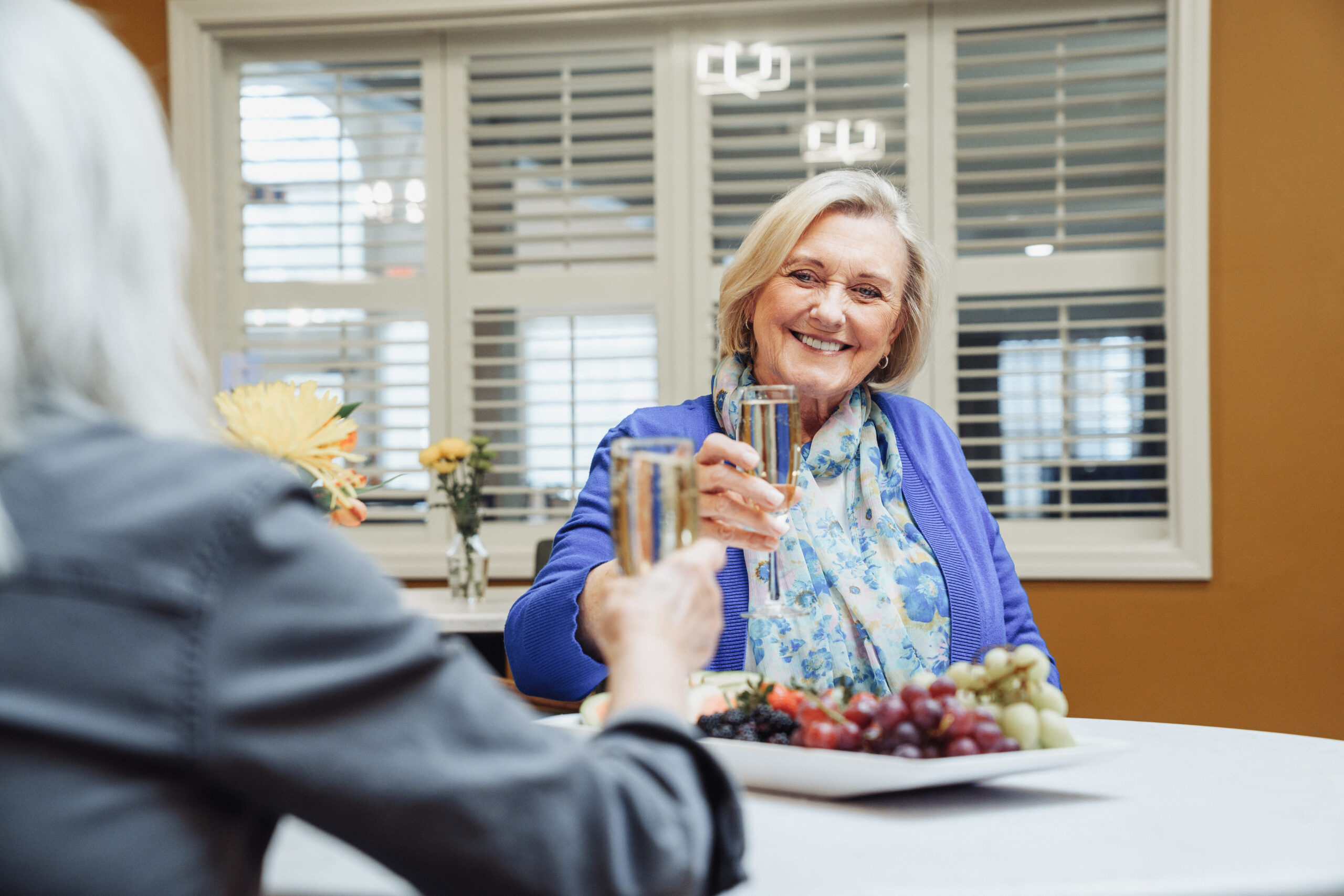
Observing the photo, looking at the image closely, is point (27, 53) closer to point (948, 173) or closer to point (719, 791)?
point (719, 791)

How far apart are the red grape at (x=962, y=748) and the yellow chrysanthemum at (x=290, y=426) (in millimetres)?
765

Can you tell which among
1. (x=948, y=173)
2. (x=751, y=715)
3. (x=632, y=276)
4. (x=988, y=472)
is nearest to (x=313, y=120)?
(x=632, y=276)

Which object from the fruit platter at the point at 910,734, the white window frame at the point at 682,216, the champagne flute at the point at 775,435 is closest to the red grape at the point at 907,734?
the fruit platter at the point at 910,734

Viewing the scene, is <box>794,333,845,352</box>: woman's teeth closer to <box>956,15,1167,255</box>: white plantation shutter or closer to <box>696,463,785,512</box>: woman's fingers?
<box>696,463,785,512</box>: woman's fingers

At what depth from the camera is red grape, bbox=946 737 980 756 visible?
878 millimetres

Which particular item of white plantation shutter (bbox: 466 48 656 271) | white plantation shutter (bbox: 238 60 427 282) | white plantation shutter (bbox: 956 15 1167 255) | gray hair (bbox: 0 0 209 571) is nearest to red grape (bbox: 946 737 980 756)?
gray hair (bbox: 0 0 209 571)

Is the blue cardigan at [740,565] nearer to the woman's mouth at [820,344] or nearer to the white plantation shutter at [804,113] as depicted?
the woman's mouth at [820,344]

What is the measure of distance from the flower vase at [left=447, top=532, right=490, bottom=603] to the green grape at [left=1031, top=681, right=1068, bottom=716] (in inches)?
75.8

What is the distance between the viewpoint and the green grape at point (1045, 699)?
3.13ft

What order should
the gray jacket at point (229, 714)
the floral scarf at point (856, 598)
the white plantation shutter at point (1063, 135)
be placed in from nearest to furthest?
the gray jacket at point (229, 714) < the floral scarf at point (856, 598) < the white plantation shutter at point (1063, 135)

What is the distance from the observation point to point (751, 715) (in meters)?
0.96

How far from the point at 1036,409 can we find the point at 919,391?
1.18 feet

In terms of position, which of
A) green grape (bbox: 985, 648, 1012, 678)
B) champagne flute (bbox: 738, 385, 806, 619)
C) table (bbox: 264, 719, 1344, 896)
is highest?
champagne flute (bbox: 738, 385, 806, 619)

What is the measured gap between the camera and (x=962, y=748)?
88 centimetres
